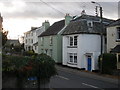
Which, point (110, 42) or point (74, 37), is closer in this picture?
point (110, 42)

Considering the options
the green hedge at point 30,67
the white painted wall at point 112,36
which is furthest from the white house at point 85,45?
the green hedge at point 30,67

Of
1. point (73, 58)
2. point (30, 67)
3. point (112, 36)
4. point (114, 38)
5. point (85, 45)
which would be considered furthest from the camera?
point (73, 58)

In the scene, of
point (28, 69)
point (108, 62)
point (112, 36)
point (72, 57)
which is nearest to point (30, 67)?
point (28, 69)

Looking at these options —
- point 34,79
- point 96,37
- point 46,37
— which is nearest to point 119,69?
point 96,37

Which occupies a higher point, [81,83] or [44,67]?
[44,67]

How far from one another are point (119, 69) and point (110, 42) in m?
4.73

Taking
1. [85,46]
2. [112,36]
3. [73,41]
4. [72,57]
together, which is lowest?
[72,57]

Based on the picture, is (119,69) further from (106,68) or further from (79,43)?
(79,43)

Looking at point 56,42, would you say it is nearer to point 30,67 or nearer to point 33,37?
point 30,67

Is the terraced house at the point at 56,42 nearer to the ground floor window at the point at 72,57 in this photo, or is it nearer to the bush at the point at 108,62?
the ground floor window at the point at 72,57

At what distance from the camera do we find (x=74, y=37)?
2941 centimetres

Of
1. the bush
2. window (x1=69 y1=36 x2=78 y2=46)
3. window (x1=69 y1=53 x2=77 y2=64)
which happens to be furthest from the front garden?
window (x1=69 y1=36 x2=78 y2=46)

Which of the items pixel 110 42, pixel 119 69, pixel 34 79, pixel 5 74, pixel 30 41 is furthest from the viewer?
pixel 30 41

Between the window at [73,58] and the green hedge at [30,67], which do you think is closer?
the green hedge at [30,67]
